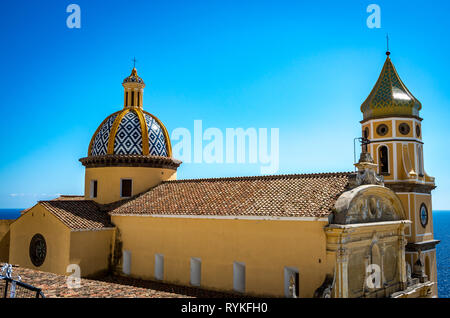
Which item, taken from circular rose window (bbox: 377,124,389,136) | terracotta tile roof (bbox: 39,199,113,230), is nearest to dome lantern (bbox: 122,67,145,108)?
terracotta tile roof (bbox: 39,199,113,230)

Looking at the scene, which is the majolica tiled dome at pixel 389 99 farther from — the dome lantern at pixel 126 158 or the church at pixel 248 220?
the dome lantern at pixel 126 158

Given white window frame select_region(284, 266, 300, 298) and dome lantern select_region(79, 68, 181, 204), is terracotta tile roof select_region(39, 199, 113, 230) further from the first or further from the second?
white window frame select_region(284, 266, 300, 298)

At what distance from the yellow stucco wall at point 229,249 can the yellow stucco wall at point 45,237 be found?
277cm

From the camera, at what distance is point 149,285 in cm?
1731

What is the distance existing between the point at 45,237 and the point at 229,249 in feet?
30.4

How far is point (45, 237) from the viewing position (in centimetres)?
1897

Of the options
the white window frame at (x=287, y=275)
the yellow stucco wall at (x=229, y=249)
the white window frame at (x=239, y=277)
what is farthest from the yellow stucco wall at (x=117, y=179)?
the white window frame at (x=287, y=275)

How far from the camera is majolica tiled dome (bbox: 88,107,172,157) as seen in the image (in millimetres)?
22250

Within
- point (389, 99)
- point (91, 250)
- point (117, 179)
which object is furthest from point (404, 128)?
point (91, 250)

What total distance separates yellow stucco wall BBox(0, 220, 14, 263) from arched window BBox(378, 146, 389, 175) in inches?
857

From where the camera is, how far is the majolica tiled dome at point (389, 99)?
918 inches
